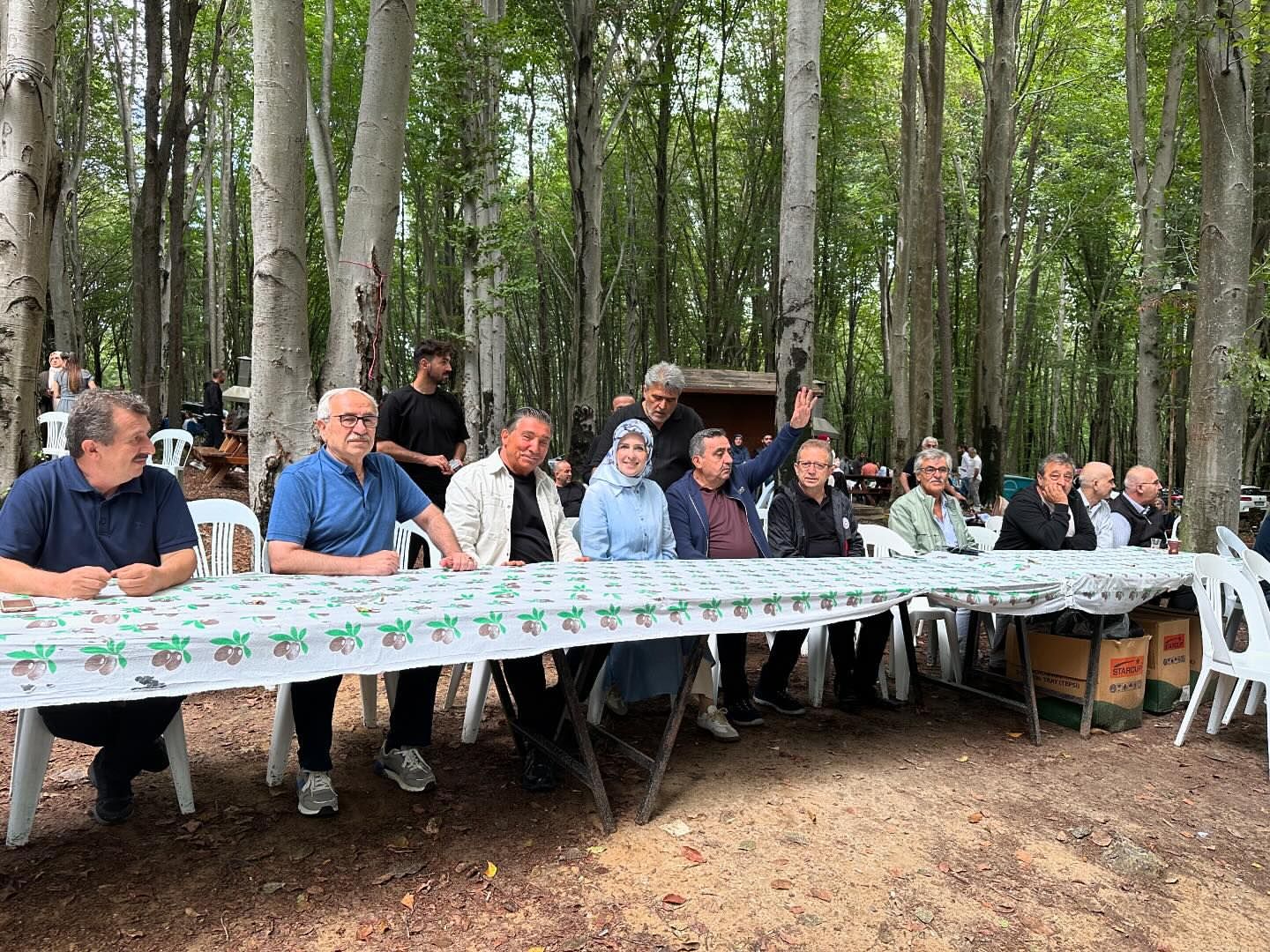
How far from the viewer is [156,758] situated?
2789mm

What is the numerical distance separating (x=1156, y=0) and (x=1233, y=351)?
401 inches

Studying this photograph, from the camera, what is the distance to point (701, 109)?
17.5m

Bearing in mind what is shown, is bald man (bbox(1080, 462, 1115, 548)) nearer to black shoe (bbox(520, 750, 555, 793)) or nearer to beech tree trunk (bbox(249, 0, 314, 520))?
black shoe (bbox(520, 750, 555, 793))

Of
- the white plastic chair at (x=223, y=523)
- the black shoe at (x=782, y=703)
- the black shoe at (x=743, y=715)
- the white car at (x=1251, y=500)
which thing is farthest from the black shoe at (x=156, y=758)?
the white car at (x=1251, y=500)

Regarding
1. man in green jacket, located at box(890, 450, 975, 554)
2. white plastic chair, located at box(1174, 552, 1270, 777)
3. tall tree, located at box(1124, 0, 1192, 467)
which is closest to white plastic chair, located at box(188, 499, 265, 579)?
man in green jacket, located at box(890, 450, 975, 554)

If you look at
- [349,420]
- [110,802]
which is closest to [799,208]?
[349,420]

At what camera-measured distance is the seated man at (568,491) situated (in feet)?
19.5

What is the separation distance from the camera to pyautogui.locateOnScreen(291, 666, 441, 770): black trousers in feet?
8.93

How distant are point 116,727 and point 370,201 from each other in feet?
10.1

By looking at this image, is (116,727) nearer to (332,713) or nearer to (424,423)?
(332,713)

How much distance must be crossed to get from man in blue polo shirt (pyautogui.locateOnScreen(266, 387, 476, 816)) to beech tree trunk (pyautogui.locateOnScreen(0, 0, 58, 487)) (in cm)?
232

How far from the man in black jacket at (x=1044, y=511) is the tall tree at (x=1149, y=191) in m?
6.54

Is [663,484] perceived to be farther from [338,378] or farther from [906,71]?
[906,71]

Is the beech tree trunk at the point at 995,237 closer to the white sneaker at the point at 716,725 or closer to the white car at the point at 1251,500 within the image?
the white car at the point at 1251,500
